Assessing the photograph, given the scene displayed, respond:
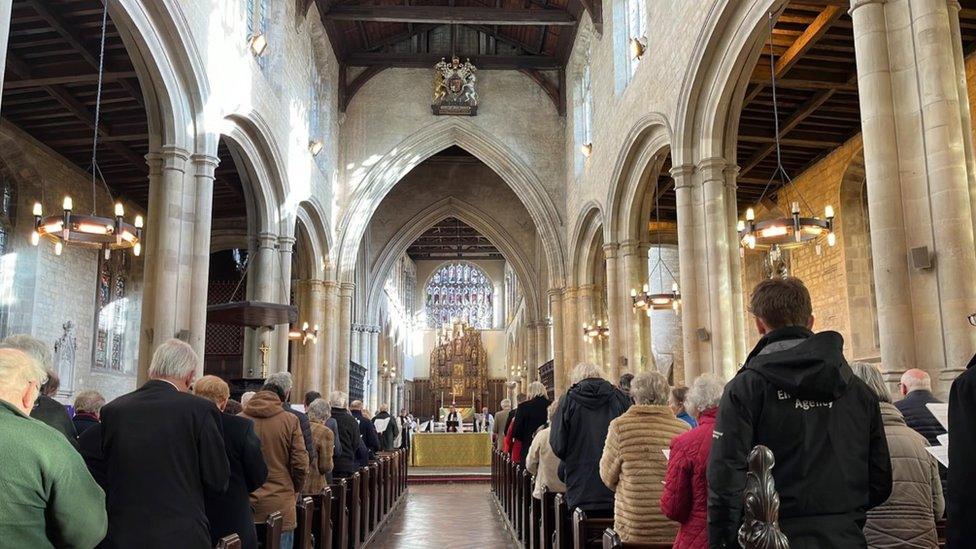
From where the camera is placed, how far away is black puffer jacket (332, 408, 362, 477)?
8492mm

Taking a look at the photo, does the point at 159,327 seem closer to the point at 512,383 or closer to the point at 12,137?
the point at 12,137

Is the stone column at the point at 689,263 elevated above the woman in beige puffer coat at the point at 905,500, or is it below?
above

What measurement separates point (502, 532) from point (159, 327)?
493 centimetres

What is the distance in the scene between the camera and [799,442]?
7.98 feet

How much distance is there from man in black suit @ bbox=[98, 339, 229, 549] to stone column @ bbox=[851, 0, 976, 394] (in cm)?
499

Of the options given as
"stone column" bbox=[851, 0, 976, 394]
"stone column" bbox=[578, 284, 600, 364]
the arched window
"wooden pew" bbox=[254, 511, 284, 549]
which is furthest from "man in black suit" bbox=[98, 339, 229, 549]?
the arched window

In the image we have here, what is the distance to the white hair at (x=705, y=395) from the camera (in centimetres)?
347

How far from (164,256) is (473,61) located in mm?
12883

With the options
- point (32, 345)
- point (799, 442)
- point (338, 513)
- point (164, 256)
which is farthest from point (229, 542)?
point (164, 256)

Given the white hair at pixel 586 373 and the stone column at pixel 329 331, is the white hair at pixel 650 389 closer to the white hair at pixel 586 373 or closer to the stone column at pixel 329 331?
the white hair at pixel 586 373

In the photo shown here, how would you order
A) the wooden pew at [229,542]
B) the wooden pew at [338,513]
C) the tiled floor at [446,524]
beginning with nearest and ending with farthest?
the wooden pew at [229,542] < the wooden pew at [338,513] < the tiled floor at [446,524]

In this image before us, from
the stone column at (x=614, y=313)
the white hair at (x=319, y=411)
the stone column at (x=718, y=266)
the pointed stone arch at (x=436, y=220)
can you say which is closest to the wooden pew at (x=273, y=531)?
the white hair at (x=319, y=411)

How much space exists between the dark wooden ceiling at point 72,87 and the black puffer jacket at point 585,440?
364 inches

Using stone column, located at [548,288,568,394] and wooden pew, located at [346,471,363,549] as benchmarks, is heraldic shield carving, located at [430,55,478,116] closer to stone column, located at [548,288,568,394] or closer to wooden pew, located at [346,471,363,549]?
stone column, located at [548,288,568,394]
